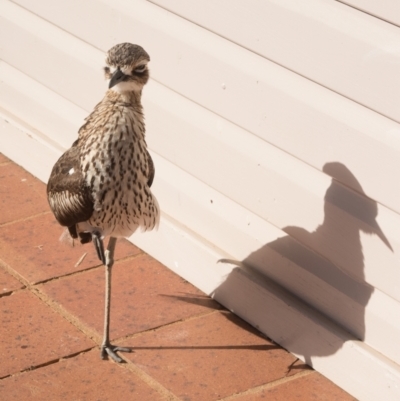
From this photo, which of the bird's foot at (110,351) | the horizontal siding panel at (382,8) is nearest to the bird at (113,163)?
the bird's foot at (110,351)

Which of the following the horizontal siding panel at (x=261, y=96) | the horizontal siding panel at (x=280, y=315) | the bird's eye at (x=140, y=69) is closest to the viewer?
the horizontal siding panel at (x=261, y=96)

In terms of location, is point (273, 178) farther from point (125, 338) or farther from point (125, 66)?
point (125, 338)

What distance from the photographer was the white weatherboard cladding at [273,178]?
13.5ft

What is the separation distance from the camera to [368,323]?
433cm

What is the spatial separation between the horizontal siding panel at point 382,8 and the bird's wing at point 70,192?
151 cm

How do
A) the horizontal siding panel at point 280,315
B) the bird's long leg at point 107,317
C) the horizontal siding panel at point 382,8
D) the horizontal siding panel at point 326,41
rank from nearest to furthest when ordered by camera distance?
the horizontal siding panel at point 382,8 < the horizontal siding panel at point 326,41 < the horizontal siding panel at point 280,315 < the bird's long leg at point 107,317

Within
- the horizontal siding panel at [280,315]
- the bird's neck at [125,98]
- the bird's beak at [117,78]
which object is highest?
the bird's beak at [117,78]

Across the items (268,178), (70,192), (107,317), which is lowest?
(107,317)

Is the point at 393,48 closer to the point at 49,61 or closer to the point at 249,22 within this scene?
the point at 249,22

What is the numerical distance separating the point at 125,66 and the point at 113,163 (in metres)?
0.46

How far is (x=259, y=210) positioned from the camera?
477cm

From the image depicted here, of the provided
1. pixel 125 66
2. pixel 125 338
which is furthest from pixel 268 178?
pixel 125 338

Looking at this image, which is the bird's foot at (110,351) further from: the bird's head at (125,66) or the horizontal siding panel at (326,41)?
the horizontal siding panel at (326,41)

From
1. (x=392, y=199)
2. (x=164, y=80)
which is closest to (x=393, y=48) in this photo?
(x=392, y=199)
